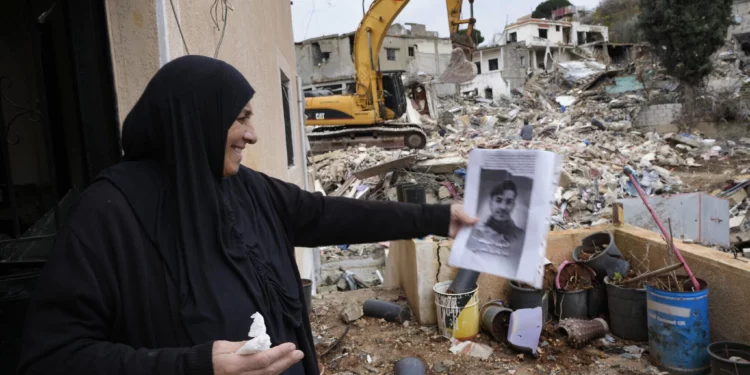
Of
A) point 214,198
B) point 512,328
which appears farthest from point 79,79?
point 512,328

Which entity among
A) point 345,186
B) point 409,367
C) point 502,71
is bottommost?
point 409,367

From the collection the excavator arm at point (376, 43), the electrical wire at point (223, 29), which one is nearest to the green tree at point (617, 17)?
the excavator arm at point (376, 43)

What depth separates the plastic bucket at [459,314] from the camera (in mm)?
4555

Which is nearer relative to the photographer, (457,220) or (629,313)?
(457,220)

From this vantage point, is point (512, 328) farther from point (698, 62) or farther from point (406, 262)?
point (698, 62)

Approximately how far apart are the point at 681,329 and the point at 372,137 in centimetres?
1326

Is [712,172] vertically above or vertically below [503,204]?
below

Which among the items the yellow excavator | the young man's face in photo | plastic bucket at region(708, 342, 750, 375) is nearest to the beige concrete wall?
the young man's face in photo

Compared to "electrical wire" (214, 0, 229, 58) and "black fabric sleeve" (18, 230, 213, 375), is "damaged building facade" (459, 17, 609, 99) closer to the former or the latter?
"electrical wire" (214, 0, 229, 58)

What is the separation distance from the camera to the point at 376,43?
14.3 m

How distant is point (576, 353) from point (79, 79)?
4276 millimetres

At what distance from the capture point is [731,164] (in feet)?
45.6

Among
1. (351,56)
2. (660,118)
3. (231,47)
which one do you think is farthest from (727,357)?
(351,56)

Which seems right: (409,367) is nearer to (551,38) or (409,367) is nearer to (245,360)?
(245,360)
